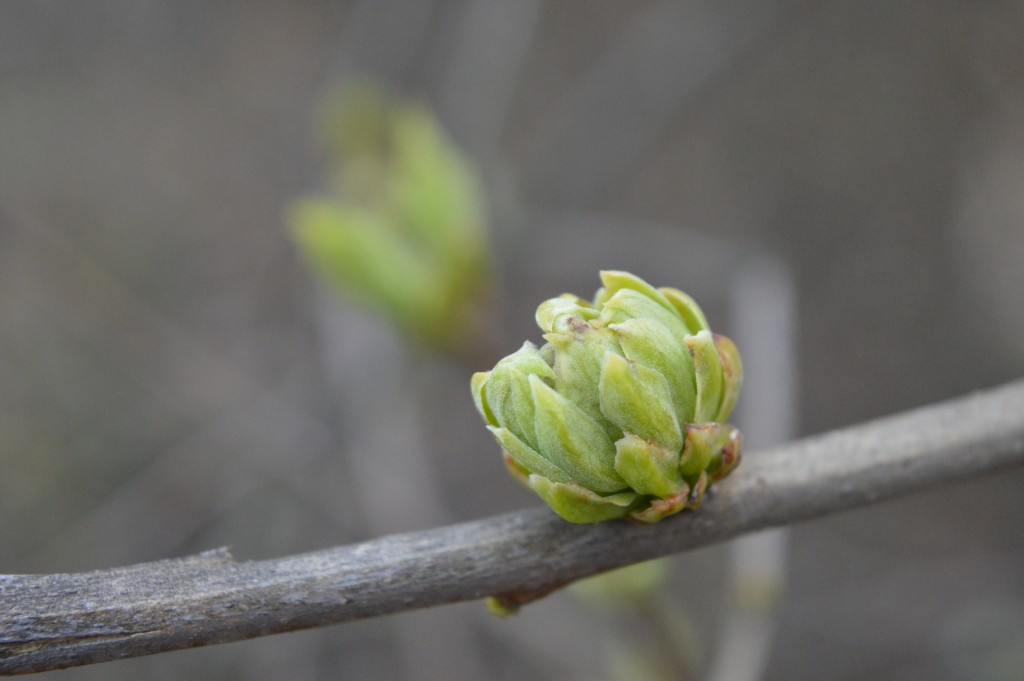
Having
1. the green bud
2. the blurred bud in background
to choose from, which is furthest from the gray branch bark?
the blurred bud in background

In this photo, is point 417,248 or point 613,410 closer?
point 613,410

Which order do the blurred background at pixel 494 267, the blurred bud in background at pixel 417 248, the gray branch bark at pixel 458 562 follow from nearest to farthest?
the gray branch bark at pixel 458 562, the blurred bud in background at pixel 417 248, the blurred background at pixel 494 267

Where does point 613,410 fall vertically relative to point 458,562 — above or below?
above

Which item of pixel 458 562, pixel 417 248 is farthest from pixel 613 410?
pixel 417 248

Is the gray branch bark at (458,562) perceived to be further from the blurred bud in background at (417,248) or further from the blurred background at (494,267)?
the blurred background at (494,267)

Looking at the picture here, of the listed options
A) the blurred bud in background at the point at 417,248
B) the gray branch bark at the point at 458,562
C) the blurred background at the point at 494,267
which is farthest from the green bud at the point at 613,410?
the blurred background at the point at 494,267

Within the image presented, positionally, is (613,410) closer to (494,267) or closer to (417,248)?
(417,248)
